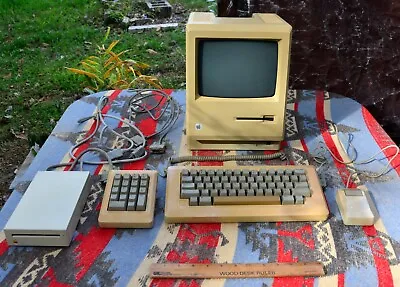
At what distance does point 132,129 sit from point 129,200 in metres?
0.35

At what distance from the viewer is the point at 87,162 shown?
103cm

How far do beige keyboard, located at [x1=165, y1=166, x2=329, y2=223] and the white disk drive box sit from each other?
18 centimetres

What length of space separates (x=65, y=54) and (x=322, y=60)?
6.12 feet

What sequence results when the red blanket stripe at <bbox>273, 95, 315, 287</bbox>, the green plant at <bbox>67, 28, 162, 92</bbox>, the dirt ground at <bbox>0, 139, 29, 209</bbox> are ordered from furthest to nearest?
the green plant at <bbox>67, 28, 162, 92</bbox> < the dirt ground at <bbox>0, 139, 29, 209</bbox> < the red blanket stripe at <bbox>273, 95, 315, 287</bbox>

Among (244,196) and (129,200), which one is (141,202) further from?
(244,196)

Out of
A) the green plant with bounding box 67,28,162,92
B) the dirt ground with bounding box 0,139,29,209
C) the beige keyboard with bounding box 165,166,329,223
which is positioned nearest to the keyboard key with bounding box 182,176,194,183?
the beige keyboard with bounding box 165,166,329,223

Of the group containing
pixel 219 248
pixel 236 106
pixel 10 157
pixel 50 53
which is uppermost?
pixel 236 106

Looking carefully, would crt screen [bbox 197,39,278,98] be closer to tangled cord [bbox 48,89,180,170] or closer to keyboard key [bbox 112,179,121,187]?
tangled cord [bbox 48,89,180,170]

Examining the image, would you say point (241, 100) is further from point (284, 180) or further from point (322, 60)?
point (322, 60)

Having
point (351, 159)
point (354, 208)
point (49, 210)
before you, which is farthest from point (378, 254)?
point (49, 210)

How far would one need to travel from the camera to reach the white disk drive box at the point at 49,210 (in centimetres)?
77

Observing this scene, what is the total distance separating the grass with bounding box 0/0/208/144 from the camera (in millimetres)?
2289

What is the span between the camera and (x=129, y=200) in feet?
2.81

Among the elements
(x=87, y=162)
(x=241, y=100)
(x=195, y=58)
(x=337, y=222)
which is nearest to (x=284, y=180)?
(x=337, y=222)
